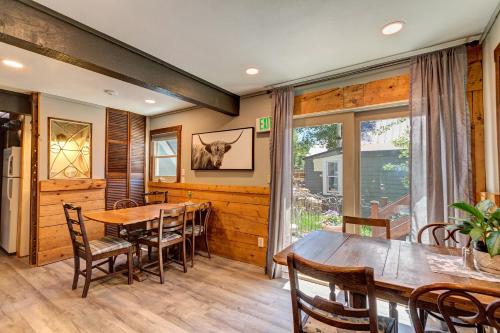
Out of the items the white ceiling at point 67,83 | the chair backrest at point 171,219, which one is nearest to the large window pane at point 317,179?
the chair backrest at point 171,219

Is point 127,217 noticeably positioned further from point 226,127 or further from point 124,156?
point 124,156

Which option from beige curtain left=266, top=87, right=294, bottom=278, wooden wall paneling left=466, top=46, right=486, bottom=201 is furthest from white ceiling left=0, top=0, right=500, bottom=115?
beige curtain left=266, top=87, right=294, bottom=278

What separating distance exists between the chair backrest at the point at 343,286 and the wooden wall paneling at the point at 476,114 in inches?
66.5

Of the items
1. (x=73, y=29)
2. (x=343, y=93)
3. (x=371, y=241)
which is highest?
(x=73, y=29)

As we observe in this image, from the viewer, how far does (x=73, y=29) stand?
1.84 m

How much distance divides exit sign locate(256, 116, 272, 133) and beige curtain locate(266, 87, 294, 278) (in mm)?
176

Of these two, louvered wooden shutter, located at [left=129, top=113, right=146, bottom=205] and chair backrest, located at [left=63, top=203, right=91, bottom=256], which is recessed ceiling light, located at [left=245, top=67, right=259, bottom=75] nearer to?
chair backrest, located at [left=63, top=203, right=91, bottom=256]

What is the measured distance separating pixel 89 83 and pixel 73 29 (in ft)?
4.52

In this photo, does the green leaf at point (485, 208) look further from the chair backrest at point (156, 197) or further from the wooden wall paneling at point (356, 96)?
the chair backrest at point (156, 197)

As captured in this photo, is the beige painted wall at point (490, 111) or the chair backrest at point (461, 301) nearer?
the chair backrest at point (461, 301)

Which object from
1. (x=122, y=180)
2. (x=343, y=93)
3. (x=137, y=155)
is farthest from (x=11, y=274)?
(x=343, y=93)

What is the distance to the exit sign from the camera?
3254 millimetres

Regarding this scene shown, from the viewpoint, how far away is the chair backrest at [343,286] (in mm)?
1053

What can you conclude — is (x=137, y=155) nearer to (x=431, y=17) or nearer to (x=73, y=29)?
(x=73, y=29)
